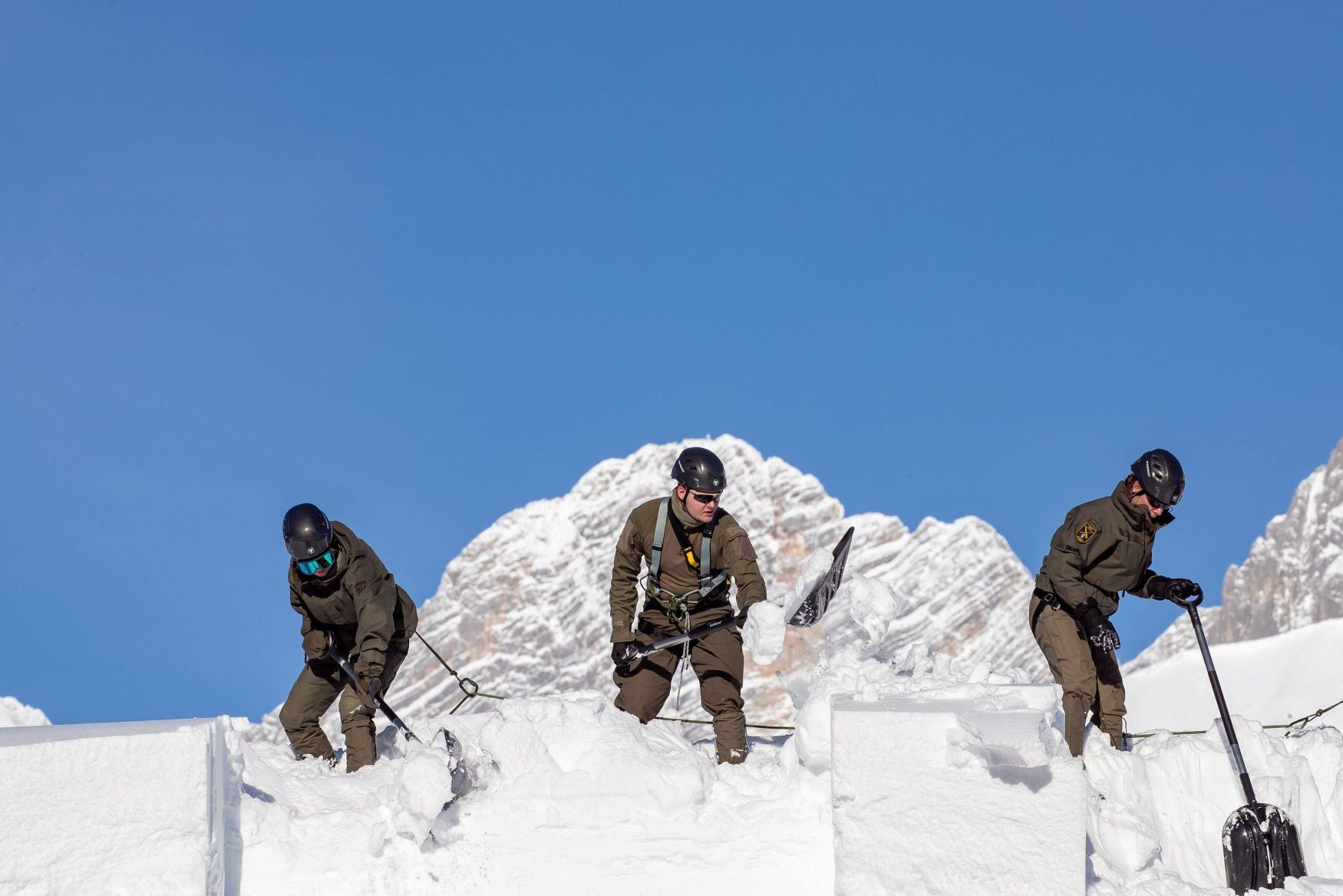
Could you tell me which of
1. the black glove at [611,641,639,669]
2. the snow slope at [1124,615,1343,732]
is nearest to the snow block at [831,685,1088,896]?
the black glove at [611,641,639,669]

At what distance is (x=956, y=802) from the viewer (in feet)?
21.9

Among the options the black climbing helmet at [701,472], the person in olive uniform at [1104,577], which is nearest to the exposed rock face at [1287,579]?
the person in olive uniform at [1104,577]

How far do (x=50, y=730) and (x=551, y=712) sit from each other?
2589 mm

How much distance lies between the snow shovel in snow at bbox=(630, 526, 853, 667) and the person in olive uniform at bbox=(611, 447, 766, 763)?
2.6 inches

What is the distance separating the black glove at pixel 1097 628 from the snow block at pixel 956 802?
1861 millimetres

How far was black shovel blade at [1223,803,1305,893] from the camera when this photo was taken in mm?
7773

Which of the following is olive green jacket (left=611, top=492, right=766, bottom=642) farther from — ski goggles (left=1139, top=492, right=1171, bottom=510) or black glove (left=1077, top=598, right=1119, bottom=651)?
ski goggles (left=1139, top=492, right=1171, bottom=510)

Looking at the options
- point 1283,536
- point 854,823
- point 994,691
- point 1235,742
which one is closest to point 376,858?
point 854,823

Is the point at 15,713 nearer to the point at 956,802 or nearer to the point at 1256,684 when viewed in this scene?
the point at 956,802

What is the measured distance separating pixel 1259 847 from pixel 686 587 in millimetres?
3766

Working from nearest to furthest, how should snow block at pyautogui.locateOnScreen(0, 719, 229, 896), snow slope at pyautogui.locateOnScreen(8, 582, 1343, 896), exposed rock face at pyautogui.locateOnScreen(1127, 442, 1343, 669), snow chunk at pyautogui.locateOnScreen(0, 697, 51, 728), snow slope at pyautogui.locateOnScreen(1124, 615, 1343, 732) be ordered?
snow block at pyautogui.locateOnScreen(0, 719, 229, 896) → snow slope at pyautogui.locateOnScreen(8, 582, 1343, 896) → snow chunk at pyautogui.locateOnScreen(0, 697, 51, 728) → snow slope at pyautogui.locateOnScreen(1124, 615, 1343, 732) → exposed rock face at pyautogui.locateOnScreen(1127, 442, 1343, 669)

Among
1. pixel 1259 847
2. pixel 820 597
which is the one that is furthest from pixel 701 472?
pixel 1259 847

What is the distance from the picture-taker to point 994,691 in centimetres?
755

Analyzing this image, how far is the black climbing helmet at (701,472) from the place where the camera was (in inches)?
346
